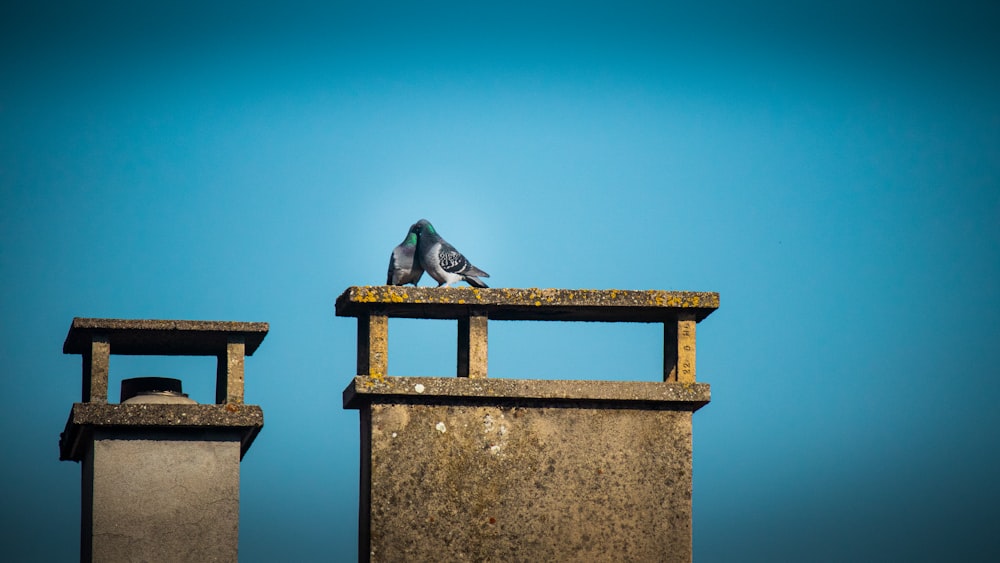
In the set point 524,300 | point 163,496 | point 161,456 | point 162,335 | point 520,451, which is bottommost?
point 163,496

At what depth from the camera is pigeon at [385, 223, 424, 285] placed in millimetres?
13719

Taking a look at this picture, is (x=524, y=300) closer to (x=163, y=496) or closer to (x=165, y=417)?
(x=165, y=417)

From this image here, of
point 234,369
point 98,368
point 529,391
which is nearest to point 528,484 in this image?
point 529,391

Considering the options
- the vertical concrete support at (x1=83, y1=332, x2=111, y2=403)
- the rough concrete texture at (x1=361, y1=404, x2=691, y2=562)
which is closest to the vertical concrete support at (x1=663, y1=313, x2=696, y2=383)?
the rough concrete texture at (x1=361, y1=404, x2=691, y2=562)

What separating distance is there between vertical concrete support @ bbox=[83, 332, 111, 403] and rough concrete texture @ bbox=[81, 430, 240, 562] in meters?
0.35

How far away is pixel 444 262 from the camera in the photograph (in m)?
13.4

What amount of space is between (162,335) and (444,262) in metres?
3.76

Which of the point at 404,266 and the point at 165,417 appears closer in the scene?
the point at 404,266

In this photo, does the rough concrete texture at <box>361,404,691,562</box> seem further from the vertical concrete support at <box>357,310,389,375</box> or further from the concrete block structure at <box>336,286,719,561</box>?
the vertical concrete support at <box>357,310,389,375</box>

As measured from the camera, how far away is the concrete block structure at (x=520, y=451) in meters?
12.2

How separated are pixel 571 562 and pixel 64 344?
680cm

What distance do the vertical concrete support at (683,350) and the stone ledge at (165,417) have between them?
500 cm

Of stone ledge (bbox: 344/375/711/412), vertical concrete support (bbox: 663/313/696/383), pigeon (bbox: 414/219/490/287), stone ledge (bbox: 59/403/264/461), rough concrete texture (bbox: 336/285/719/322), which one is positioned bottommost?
stone ledge (bbox: 59/403/264/461)

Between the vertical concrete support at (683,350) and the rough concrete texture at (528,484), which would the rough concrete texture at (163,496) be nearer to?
the rough concrete texture at (528,484)
